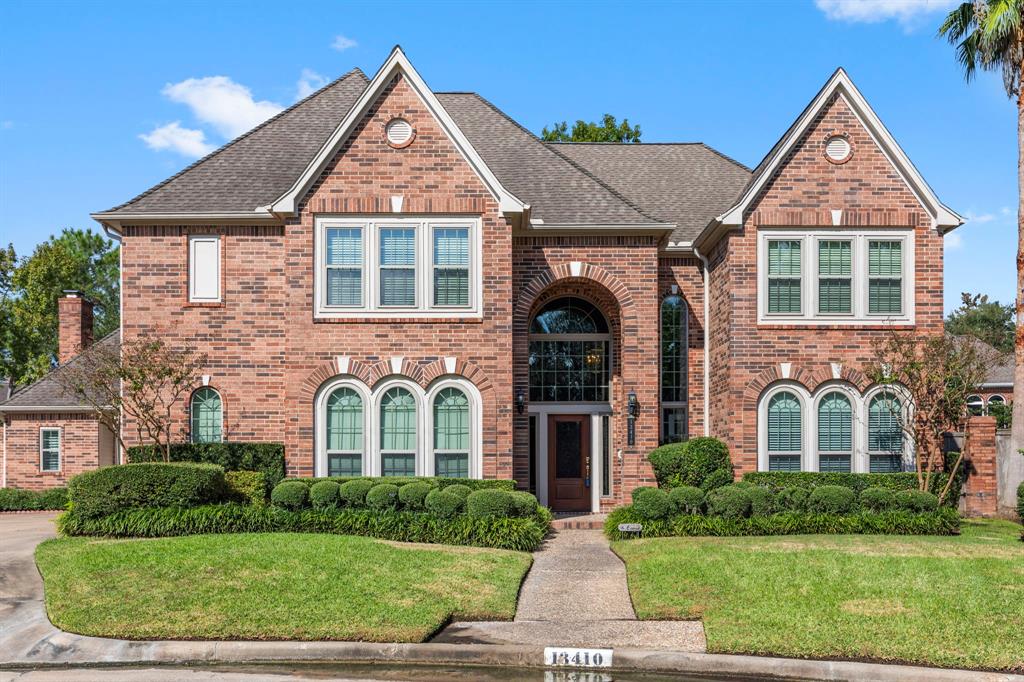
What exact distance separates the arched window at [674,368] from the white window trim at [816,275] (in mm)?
2841

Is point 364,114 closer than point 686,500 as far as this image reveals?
No

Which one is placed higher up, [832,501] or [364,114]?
[364,114]

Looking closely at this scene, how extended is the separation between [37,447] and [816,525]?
21289mm

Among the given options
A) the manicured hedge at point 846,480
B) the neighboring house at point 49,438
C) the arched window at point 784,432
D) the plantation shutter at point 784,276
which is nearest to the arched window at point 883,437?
the manicured hedge at point 846,480

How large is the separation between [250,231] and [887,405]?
13938 millimetres

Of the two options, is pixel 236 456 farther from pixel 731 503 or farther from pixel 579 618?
pixel 731 503

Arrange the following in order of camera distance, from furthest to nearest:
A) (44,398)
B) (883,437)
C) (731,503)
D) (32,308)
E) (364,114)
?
(32,308), (44,398), (883,437), (364,114), (731,503)

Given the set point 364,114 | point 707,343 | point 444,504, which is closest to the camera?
point 444,504

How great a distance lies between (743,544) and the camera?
579 inches

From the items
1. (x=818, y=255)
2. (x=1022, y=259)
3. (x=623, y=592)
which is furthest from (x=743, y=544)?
(x=1022, y=259)

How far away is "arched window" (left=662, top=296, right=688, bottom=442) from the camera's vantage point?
69.4ft

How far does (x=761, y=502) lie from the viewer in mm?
16422

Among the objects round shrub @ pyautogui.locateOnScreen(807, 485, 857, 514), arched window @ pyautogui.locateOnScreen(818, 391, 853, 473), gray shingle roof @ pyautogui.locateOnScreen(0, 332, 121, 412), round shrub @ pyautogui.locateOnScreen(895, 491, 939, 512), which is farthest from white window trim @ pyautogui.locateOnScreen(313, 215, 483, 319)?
gray shingle roof @ pyautogui.locateOnScreen(0, 332, 121, 412)

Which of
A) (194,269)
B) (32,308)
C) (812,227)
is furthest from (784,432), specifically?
(32,308)
